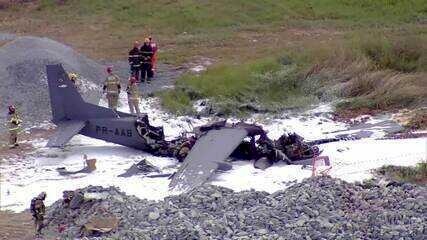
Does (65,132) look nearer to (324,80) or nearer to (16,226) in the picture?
(16,226)

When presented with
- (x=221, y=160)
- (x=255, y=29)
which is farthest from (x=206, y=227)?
(x=255, y=29)

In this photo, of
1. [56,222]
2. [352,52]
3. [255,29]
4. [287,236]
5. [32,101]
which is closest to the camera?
[287,236]

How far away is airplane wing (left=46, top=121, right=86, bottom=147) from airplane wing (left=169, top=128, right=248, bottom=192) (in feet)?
9.91

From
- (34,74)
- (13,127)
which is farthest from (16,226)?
(34,74)

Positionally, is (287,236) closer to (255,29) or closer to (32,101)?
(32,101)

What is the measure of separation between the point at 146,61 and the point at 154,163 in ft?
25.4

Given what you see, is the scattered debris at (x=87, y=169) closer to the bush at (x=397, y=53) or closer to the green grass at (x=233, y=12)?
the bush at (x=397, y=53)

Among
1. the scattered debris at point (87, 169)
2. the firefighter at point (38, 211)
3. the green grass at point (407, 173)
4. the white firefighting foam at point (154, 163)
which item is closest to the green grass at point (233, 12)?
the white firefighting foam at point (154, 163)

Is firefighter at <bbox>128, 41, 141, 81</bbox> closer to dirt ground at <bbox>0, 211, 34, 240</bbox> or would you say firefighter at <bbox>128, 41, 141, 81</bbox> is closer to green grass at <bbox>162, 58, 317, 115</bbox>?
green grass at <bbox>162, 58, 317, 115</bbox>

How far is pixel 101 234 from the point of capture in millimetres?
14828

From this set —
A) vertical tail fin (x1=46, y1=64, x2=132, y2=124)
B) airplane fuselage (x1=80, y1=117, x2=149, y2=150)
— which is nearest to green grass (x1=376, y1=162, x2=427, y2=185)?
airplane fuselage (x1=80, y1=117, x2=149, y2=150)

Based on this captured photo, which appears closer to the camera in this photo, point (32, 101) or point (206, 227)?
point (206, 227)

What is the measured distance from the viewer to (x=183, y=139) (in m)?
20.5

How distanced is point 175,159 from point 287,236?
6.66 m
